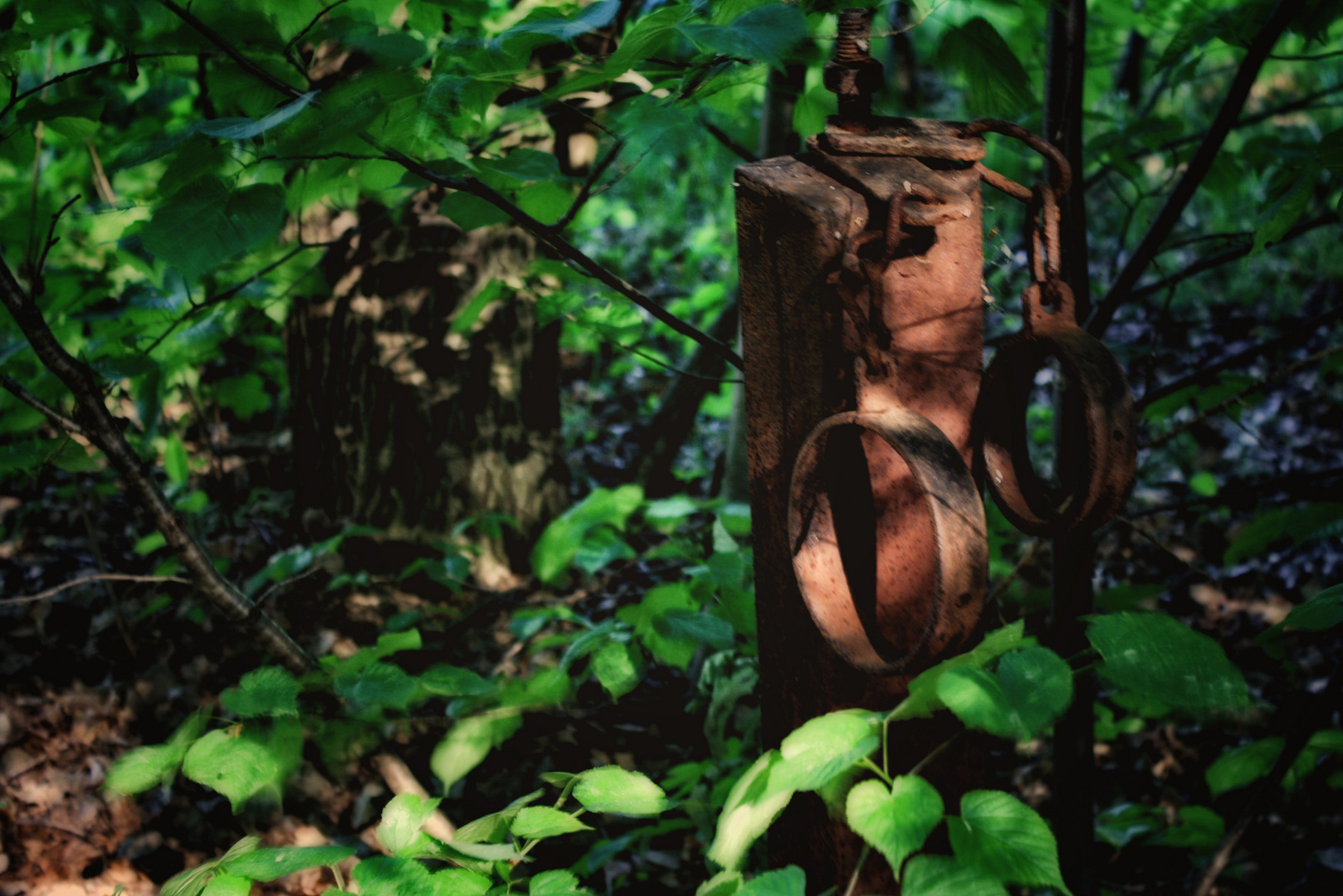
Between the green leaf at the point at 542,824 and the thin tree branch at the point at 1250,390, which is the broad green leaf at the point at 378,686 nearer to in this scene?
the green leaf at the point at 542,824

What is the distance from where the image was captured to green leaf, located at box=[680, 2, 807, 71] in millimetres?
838

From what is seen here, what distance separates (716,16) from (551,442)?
6.67 feet

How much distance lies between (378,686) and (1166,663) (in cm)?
114

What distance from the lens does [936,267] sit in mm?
902

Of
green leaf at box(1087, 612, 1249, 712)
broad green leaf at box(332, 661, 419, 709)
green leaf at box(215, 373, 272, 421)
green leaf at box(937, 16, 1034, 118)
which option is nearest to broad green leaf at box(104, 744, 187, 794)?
broad green leaf at box(332, 661, 419, 709)

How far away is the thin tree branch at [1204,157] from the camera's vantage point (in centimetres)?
115

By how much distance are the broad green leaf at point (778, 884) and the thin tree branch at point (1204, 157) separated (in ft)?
3.33

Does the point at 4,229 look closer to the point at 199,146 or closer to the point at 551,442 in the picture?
the point at 199,146

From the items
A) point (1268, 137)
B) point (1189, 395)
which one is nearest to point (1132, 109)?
point (1268, 137)

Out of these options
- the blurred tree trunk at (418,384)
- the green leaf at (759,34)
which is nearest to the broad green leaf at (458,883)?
the green leaf at (759,34)

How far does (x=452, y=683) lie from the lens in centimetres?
140

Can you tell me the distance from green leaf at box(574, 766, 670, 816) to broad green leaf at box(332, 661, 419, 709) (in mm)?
386

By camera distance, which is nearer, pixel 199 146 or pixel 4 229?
pixel 199 146

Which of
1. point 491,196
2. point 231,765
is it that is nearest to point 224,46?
point 491,196
